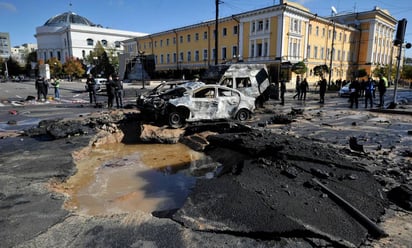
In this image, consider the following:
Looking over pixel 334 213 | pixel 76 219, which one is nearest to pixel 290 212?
pixel 334 213

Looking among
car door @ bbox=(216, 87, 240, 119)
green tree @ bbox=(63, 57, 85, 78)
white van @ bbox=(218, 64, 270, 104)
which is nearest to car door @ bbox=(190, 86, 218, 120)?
car door @ bbox=(216, 87, 240, 119)

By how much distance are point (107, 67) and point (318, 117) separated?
6398 cm

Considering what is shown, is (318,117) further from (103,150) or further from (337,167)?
(103,150)

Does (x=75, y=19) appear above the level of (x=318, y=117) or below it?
above

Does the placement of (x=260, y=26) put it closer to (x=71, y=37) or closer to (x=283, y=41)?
(x=283, y=41)

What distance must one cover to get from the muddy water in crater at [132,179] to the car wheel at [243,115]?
3.58 m

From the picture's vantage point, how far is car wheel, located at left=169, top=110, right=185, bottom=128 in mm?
9680

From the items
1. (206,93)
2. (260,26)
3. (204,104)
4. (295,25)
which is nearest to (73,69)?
(260,26)

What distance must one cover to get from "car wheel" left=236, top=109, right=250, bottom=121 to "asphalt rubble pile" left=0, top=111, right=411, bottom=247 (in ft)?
15.9

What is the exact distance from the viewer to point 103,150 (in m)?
8.27

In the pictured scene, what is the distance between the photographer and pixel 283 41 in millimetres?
41719

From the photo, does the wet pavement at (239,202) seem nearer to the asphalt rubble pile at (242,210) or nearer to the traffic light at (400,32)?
the asphalt rubble pile at (242,210)

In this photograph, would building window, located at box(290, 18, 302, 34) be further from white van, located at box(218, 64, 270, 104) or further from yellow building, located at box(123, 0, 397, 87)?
white van, located at box(218, 64, 270, 104)

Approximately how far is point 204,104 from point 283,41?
3565 centimetres
